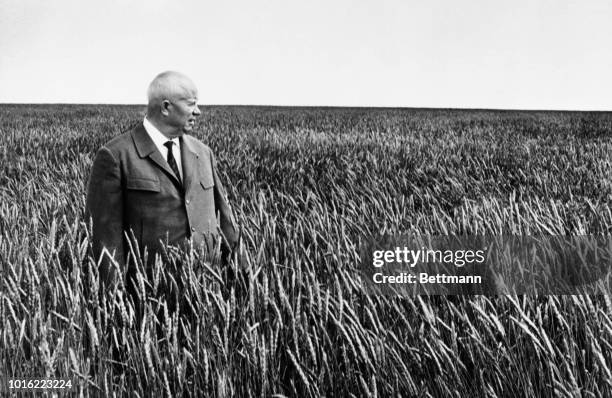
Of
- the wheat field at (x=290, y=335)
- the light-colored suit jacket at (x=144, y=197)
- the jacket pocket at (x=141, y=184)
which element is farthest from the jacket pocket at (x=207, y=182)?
the wheat field at (x=290, y=335)

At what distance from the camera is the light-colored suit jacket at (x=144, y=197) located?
2295 mm

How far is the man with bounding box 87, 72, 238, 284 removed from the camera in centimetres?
229

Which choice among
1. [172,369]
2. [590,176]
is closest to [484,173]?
[590,176]

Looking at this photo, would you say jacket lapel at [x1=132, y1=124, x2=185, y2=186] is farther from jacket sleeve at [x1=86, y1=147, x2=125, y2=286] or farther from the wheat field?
the wheat field

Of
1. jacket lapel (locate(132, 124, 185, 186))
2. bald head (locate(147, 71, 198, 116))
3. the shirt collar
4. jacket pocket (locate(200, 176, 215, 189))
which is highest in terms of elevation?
bald head (locate(147, 71, 198, 116))

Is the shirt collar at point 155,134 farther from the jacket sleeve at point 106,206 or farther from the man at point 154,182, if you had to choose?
the jacket sleeve at point 106,206

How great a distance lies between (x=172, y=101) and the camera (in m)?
2.28

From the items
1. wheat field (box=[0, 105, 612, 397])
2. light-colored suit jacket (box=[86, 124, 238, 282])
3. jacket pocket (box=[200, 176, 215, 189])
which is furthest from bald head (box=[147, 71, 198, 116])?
wheat field (box=[0, 105, 612, 397])

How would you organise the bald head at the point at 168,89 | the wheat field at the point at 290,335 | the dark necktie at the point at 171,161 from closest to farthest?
the wheat field at the point at 290,335, the bald head at the point at 168,89, the dark necktie at the point at 171,161

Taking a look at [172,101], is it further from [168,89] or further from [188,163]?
[188,163]

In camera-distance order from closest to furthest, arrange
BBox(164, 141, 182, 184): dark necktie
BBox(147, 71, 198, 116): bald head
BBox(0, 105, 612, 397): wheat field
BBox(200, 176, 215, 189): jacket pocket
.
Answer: BBox(0, 105, 612, 397): wheat field, BBox(147, 71, 198, 116): bald head, BBox(164, 141, 182, 184): dark necktie, BBox(200, 176, 215, 189): jacket pocket

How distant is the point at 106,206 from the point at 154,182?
A: 0.66 ft

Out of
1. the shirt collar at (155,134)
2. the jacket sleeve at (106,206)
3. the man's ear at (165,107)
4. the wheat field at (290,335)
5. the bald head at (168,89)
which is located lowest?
the wheat field at (290,335)

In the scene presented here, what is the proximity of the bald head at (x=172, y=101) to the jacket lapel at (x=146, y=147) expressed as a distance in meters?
0.07
